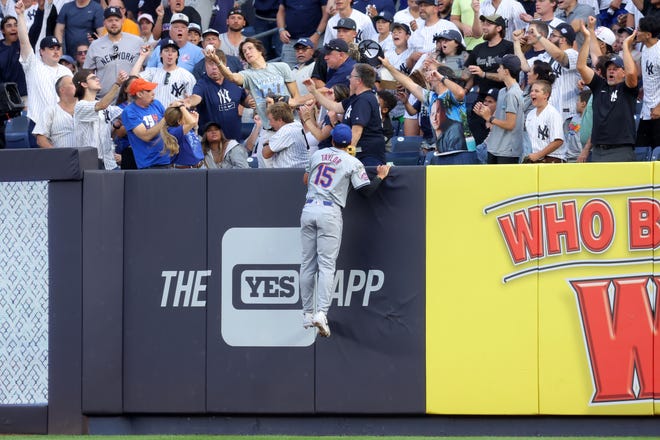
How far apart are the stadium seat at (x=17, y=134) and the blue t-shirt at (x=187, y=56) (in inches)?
74.3

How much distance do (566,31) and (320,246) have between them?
5477mm

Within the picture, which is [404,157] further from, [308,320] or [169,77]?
[308,320]

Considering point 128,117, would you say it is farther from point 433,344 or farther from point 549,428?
point 549,428

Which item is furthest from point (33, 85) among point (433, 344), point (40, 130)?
point (433, 344)

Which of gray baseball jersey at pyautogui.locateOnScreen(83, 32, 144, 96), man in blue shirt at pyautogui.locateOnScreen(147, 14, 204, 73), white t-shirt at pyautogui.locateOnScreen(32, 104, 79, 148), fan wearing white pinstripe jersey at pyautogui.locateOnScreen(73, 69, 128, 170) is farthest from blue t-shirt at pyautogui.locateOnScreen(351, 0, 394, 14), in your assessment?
white t-shirt at pyautogui.locateOnScreen(32, 104, 79, 148)

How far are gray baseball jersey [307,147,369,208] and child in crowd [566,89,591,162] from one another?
12.1 feet

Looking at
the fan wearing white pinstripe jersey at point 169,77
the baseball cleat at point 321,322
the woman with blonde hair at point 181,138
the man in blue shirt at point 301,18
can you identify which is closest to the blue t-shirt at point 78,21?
the man in blue shirt at point 301,18

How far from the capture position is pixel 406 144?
13.5 m

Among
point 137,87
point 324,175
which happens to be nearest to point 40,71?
point 137,87

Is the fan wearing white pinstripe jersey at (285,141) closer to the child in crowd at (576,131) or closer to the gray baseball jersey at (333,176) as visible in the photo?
the gray baseball jersey at (333,176)

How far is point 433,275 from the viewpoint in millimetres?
9320

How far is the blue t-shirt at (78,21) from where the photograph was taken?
16844 millimetres

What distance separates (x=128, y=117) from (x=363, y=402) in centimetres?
341

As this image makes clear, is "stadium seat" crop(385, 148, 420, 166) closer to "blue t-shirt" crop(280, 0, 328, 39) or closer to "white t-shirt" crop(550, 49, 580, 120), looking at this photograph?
"white t-shirt" crop(550, 49, 580, 120)
